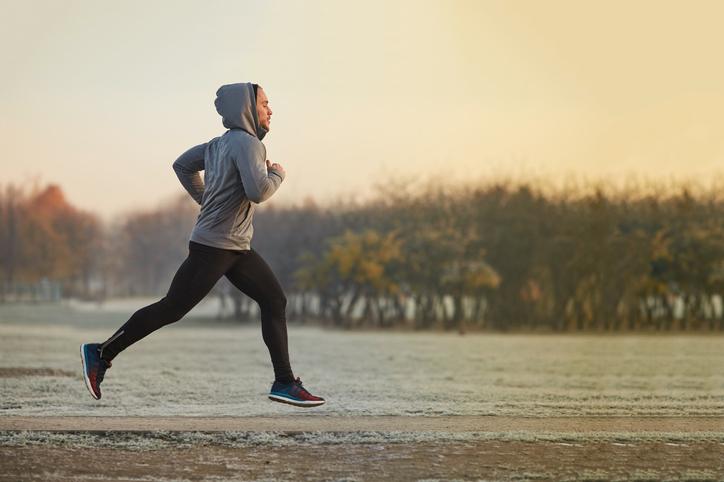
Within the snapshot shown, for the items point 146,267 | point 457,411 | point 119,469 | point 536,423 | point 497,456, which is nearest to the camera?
point 119,469

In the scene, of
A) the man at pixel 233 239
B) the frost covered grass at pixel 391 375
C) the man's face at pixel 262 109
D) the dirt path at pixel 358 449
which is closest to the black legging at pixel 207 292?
the man at pixel 233 239

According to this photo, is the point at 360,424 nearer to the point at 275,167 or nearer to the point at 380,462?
the point at 380,462

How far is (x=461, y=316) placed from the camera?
2759 centimetres

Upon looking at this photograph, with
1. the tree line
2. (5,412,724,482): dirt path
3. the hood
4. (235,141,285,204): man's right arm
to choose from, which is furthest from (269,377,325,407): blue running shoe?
the tree line

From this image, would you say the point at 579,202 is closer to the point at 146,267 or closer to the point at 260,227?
the point at 260,227

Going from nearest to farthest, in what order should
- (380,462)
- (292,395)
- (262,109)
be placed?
(380,462)
(262,109)
(292,395)

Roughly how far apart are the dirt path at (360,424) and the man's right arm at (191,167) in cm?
171

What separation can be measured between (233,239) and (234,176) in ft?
1.33

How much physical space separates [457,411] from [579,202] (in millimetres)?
18495

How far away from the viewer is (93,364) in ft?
26.2

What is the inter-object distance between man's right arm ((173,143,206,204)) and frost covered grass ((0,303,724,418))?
2389 millimetres

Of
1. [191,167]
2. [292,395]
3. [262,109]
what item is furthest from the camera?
[191,167]

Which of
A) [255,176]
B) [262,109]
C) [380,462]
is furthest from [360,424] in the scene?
[262,109]

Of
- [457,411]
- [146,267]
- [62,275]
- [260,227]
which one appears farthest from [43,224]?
[457,411]
